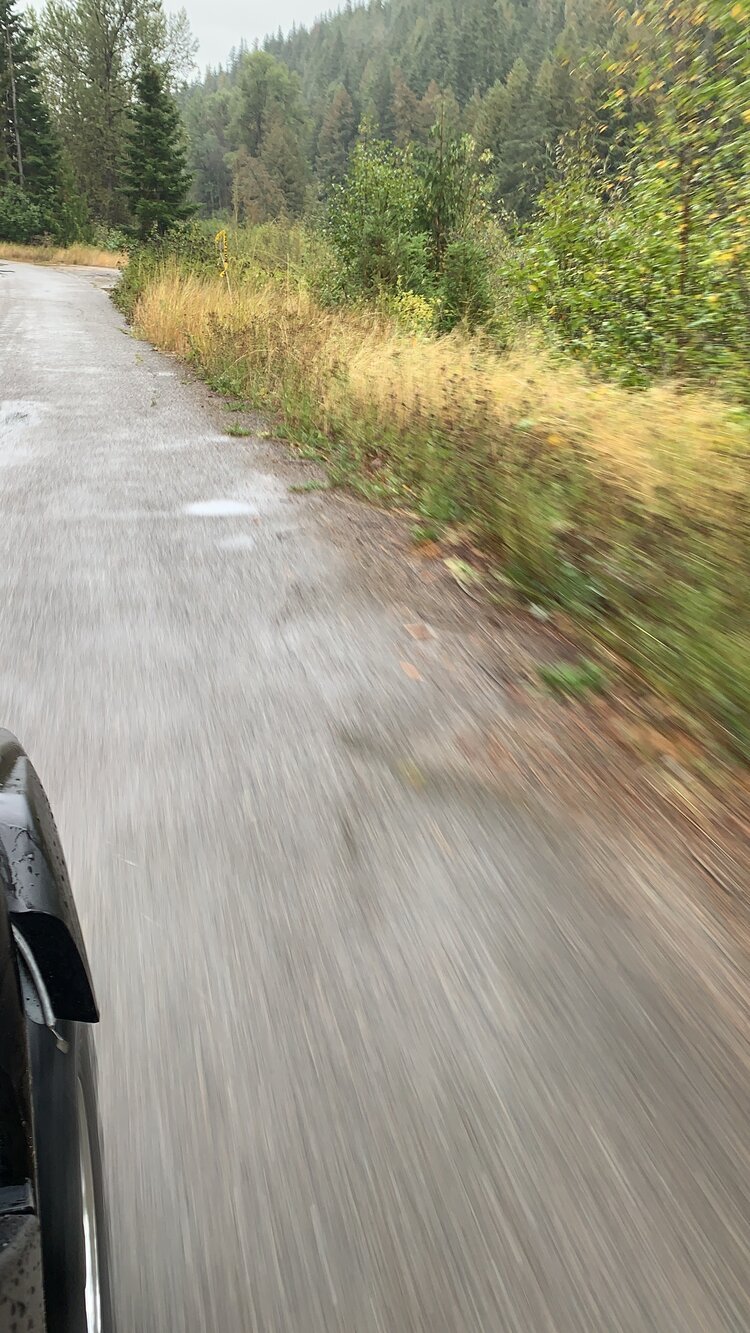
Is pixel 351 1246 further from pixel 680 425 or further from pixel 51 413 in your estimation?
pixel 51 413

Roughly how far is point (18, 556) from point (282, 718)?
2541mm

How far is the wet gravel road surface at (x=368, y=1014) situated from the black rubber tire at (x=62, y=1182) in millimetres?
531

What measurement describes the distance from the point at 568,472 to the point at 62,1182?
4.92 meters

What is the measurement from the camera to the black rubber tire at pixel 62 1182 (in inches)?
31.9

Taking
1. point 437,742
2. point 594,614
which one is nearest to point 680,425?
point 594,614

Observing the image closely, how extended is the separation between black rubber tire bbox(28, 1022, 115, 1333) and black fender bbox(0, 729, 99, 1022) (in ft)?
0.15

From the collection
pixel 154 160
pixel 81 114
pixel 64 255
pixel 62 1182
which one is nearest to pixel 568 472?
pixel 62 1182

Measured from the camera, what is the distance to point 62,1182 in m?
0.88

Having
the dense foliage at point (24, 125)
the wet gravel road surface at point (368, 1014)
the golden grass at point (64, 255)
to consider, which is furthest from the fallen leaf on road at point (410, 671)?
the dense foliage at point (24, 125)

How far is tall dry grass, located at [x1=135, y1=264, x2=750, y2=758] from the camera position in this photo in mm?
A: 3512

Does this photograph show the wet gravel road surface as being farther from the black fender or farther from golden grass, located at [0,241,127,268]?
golden grass, located at [0,241,127,268]

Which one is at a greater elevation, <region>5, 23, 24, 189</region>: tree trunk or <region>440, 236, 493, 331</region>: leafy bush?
<region>5, 23, 24, 189</region>: tree trunk

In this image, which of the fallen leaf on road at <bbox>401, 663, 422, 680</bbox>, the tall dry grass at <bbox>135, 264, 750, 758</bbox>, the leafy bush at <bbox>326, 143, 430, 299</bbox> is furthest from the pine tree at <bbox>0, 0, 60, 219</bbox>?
the fallen leaf on road at <bbox>401, 663, 422, 680</bbox>

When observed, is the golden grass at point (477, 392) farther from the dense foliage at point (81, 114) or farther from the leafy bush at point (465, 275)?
the dense foliage at point (81, 114)
